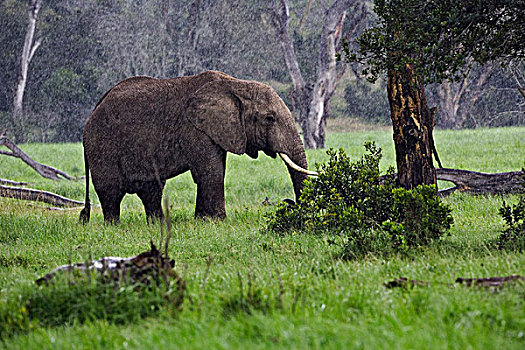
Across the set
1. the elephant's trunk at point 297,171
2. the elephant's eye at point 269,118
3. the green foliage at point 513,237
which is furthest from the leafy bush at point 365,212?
the elephant's eye at point 269,118

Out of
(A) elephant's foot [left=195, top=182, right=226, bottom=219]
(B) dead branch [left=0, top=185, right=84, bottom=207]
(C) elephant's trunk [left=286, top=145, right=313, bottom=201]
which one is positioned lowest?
(B) dead branch [left=0, top=185, right=84, bottom=207]

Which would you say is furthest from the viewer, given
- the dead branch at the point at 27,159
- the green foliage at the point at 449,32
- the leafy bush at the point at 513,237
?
the dead branch at the point at 27,159

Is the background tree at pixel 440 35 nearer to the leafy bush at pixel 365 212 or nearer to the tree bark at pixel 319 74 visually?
the leafy bush at pixel 365 212

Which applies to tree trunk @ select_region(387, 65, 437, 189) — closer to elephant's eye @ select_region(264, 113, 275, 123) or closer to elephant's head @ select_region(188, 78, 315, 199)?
elephant's head @ select_region(188, 78, 315, 199)

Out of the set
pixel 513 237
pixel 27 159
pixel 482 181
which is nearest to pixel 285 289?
pixel 513 237

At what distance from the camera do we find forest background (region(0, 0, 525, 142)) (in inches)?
1650

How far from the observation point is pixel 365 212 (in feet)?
28.9

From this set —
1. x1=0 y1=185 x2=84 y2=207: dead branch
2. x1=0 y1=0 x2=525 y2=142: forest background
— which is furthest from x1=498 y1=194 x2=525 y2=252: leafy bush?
x1=0 y1=0 x2=525 y2=142: forest background

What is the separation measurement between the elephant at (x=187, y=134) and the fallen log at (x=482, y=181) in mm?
3183

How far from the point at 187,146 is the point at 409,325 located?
288 inches

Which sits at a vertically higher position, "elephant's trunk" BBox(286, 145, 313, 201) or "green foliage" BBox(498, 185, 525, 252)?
"elephant's trunk" BBox(286, 145, 313, 201)

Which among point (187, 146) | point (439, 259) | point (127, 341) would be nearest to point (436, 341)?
point (127, 341)

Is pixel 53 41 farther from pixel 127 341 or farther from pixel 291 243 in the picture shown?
pixel 127 341

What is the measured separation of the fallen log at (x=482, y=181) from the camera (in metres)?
12.1
